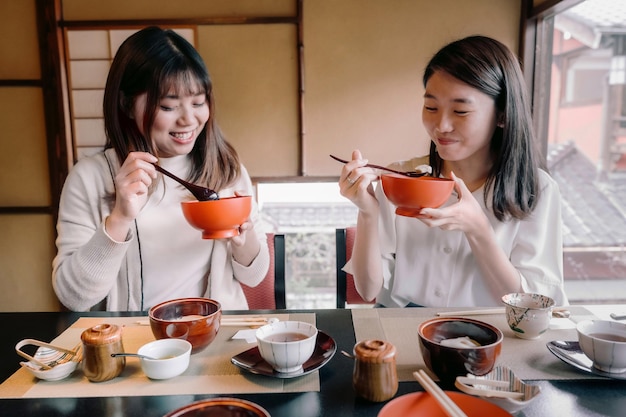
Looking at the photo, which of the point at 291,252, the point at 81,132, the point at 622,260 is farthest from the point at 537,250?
the point at 622,260

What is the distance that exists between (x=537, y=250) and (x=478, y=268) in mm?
199

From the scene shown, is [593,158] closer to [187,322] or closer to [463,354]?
[463,354]

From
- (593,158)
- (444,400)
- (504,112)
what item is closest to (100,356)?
(444,400)

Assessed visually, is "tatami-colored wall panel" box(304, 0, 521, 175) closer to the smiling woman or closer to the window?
the window

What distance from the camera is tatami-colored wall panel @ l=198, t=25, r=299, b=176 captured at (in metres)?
3.02

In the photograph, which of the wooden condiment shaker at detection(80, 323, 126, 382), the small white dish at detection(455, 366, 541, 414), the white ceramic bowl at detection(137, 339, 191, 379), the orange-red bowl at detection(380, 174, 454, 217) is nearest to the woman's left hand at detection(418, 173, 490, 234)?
the orange-red bowl at detection(380, 174, 454, 217)

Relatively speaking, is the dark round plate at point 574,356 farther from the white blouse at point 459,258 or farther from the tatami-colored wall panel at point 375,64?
the tatami-colored wall panel at point 375,64

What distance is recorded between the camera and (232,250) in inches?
64.0

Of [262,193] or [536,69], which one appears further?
[262,193]

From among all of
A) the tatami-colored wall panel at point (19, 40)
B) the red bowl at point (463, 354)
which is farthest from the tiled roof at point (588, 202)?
the tatami-colored wall panel at point (19, 40)

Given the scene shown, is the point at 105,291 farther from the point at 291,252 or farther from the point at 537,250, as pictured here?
the point at 291,252

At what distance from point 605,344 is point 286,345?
0.65 m

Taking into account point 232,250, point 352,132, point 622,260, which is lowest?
point 622,260

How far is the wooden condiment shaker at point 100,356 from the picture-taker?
947 millimetres
